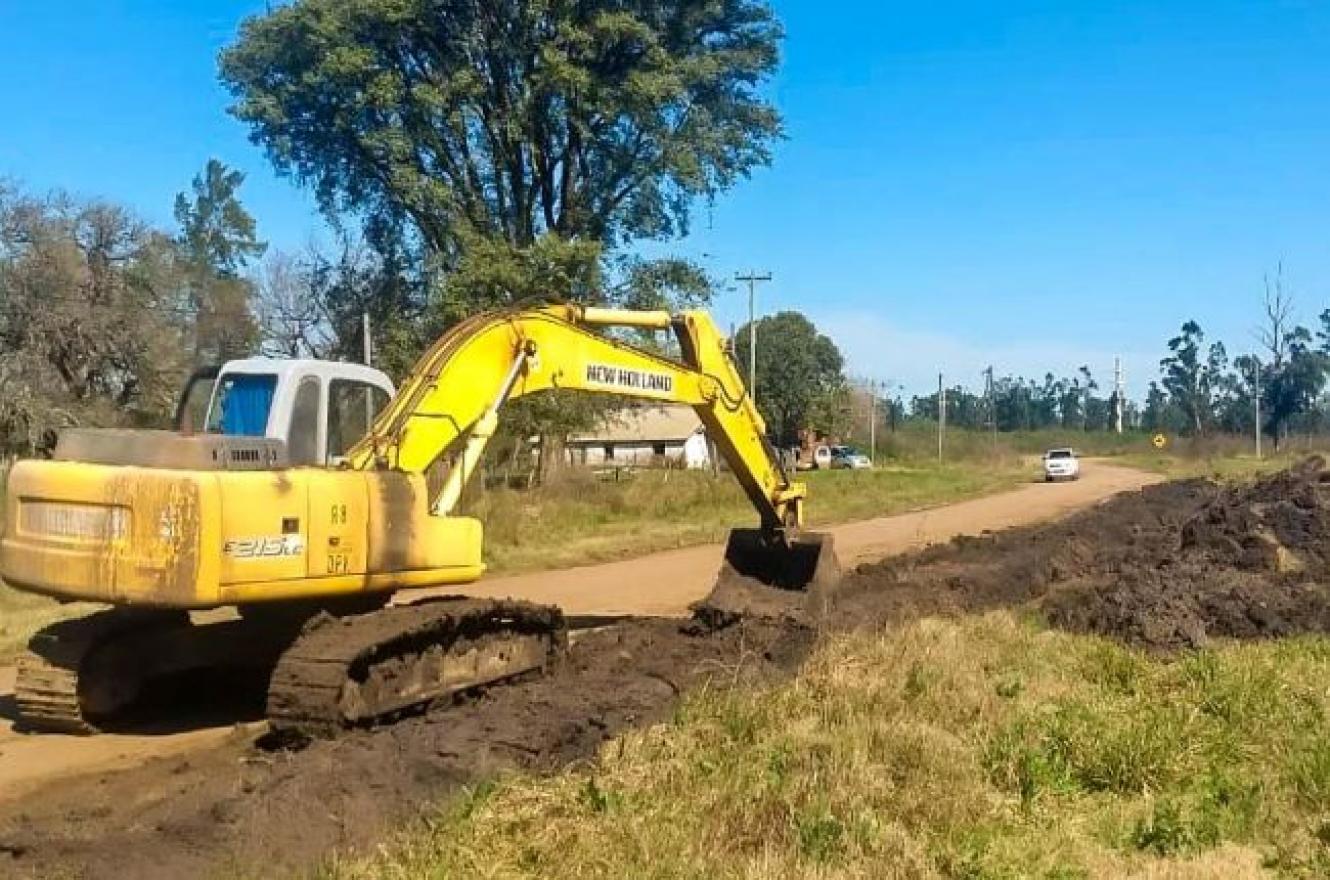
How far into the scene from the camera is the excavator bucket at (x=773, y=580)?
12492mm

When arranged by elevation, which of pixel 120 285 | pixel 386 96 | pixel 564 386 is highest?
pixel 386 96

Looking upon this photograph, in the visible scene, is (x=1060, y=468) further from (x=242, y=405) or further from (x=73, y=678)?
(x=73, y=678)

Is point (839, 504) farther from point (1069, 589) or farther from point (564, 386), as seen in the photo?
point (564, 386)

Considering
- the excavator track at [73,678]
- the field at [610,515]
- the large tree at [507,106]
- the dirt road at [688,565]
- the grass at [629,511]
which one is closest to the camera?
the excavator track at [73,678]

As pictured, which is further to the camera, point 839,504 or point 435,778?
point 839,504

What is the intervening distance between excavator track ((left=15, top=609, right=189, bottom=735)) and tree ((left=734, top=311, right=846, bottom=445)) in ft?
233

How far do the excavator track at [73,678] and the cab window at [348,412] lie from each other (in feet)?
5.50

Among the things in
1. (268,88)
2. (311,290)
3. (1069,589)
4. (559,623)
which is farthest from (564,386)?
(311,290)

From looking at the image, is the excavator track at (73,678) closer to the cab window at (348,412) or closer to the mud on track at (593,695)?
the mud on track at (593,695)

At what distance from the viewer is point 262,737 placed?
8.98m

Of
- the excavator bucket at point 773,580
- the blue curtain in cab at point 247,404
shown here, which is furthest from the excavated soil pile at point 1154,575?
the blue curtain in cab at point 247,404

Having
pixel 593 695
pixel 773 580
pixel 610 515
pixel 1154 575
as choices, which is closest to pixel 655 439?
pixel 610 515

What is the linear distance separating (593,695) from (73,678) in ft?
11.5

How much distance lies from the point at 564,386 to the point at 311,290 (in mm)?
32053
